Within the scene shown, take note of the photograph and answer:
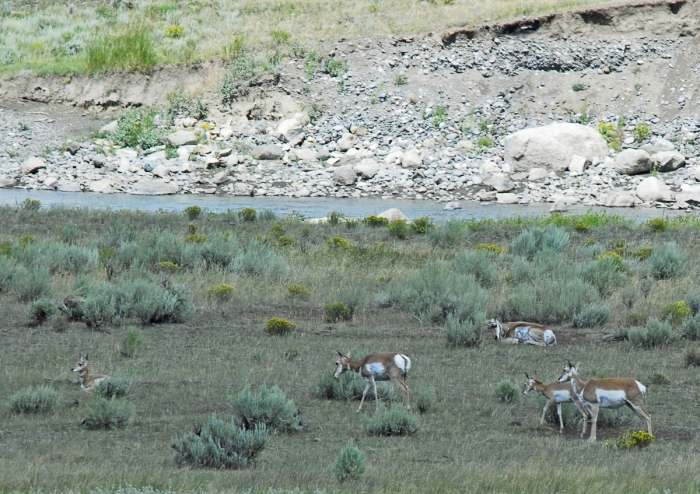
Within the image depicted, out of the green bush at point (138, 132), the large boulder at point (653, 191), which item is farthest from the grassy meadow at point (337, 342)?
the green bush at point (138, 132)

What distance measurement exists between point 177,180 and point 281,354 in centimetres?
2485

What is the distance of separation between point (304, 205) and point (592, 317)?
1831 cm

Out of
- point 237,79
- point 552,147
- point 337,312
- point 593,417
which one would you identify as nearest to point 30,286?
point 337,312

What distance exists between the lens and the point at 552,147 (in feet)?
113

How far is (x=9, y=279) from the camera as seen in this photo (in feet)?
48.3

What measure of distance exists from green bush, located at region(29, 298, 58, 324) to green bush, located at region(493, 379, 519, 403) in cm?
663

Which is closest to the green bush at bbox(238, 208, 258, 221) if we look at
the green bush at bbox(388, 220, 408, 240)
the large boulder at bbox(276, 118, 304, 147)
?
the green bush at bbox(388, 220, 408, 240)

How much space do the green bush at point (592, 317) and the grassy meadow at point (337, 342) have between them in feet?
0.07

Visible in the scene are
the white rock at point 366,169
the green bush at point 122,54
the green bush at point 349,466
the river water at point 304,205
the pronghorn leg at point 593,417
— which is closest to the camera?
the green bush at point 349,466

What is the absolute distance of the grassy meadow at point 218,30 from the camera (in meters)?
42.5

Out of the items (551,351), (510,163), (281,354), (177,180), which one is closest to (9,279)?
(281,354)

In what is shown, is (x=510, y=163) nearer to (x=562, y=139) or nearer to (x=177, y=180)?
(x=562, y=139)

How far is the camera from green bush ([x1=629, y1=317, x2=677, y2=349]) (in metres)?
12.2

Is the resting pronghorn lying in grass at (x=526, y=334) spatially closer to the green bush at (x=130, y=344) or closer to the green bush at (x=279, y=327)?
the green bush at (x=279, y=327)
